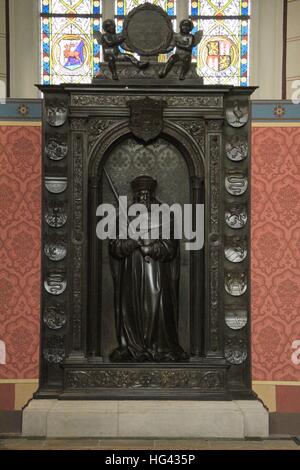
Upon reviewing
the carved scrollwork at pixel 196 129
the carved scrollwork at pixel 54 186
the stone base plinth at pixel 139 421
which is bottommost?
the stone base plinth at pixel 139 421

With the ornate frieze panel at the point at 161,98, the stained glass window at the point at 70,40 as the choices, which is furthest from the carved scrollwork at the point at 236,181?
the stained glass window at the point at 70,40

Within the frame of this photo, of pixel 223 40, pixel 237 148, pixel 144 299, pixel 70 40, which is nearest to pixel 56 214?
pixel 144 299

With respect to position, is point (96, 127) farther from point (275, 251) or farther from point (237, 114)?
point (275, 251)

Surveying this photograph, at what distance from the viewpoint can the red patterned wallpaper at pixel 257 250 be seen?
5363 millimetres

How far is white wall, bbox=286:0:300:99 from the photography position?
6.26 m

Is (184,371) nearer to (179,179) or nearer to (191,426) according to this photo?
(191,426)

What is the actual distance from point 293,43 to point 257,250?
80.6 inches

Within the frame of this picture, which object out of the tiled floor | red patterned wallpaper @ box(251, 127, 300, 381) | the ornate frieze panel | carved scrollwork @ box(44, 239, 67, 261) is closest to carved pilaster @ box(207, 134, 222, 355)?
the ornate frieze panel

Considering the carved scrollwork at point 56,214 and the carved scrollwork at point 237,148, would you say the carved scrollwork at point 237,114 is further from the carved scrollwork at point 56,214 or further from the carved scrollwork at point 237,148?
the carved scrollwork at point 56,214

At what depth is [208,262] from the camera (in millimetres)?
5137

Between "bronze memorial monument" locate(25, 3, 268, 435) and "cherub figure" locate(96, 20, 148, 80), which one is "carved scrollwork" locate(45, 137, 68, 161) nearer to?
"bronze memorial monument" locate(25, 3, 268, 435)

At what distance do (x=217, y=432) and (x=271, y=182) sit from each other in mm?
1870

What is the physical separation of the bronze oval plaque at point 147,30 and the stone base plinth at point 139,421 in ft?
8.21

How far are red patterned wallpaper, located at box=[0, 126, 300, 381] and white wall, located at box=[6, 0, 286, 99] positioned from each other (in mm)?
1006
